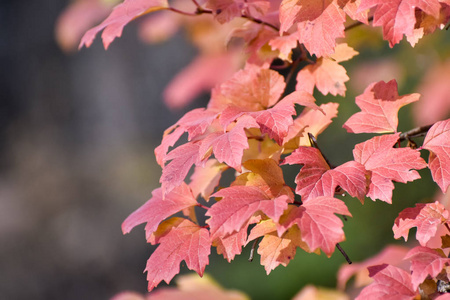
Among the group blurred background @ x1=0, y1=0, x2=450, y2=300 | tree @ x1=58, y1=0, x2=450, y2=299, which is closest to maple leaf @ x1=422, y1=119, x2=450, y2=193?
tree @ x1=58, y1=0, x2=450, y2=299

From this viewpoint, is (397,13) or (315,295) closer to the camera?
(397,13)

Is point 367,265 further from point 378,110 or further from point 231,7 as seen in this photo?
point 231,7

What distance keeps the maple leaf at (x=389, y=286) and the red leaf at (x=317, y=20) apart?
316mm

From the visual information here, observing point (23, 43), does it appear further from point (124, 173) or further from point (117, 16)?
point (117, 16)

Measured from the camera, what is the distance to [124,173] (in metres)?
3.53

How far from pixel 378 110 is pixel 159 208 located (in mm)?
383

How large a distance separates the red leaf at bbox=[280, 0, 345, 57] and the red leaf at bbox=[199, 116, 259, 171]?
156 mm

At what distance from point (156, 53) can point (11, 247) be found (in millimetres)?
1779

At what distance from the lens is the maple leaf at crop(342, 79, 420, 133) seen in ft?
2.31

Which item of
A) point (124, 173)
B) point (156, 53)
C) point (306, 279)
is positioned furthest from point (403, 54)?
point (124, 173)

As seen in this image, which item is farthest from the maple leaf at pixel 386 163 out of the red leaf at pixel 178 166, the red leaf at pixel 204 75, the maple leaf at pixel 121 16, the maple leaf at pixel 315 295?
the red leaf at pixel 204 75

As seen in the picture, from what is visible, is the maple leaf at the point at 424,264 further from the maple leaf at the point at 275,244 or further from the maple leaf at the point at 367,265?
the maple leaf at the point at 367,265

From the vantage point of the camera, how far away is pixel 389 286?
60cm

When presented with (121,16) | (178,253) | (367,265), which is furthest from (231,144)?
(367,265)
